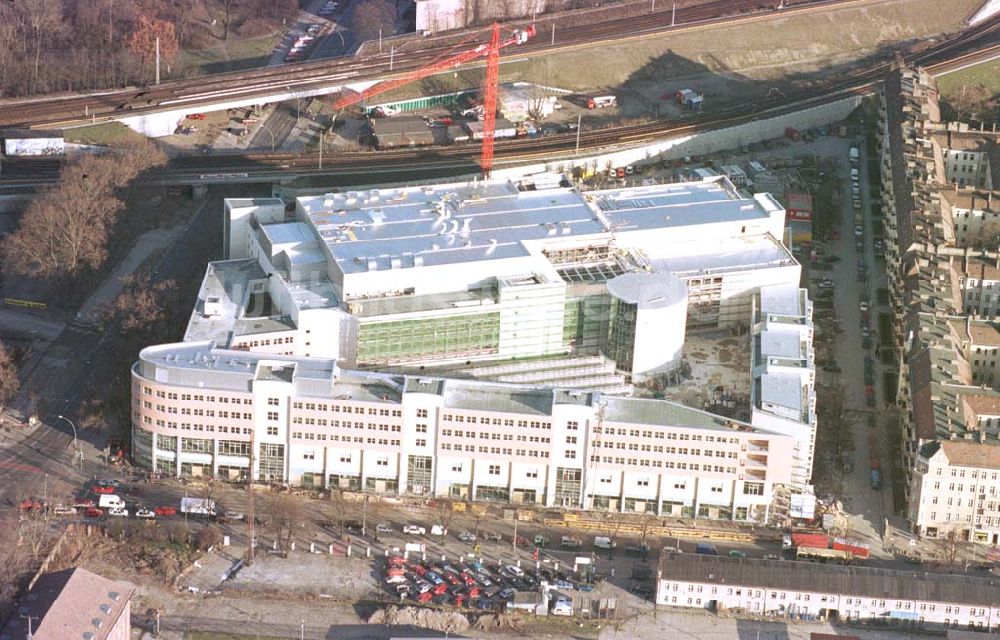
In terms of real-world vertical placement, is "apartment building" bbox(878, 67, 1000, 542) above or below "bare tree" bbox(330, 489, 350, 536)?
above

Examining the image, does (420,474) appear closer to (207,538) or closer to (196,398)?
(207,538)

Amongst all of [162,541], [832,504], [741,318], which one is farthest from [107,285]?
→ [832,504]

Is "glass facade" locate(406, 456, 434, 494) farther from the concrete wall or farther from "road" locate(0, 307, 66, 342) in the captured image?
the concrete wall

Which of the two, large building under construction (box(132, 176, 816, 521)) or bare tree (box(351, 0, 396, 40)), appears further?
bare tree (box(351, 0, 396, 40))

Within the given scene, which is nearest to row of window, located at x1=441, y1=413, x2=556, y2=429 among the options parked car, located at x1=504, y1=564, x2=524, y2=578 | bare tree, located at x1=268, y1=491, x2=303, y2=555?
parked car, located at x1=504, y1=564, x2=524, y2=578

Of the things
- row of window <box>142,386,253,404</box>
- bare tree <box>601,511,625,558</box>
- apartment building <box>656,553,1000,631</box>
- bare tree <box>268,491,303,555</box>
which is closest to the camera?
apartment building <box>656,553,1000,631</box>

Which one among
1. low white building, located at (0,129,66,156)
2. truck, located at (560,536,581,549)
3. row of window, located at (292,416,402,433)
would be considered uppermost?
low white building, located at (0,129,66,156)

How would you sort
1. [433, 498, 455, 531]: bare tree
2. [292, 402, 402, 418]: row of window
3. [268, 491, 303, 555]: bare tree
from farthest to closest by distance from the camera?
[292, 402, 402, 418]: row of window
[433, 498, 455, 531]: bare tree
[268, 491, 303, 555]: bare tree
